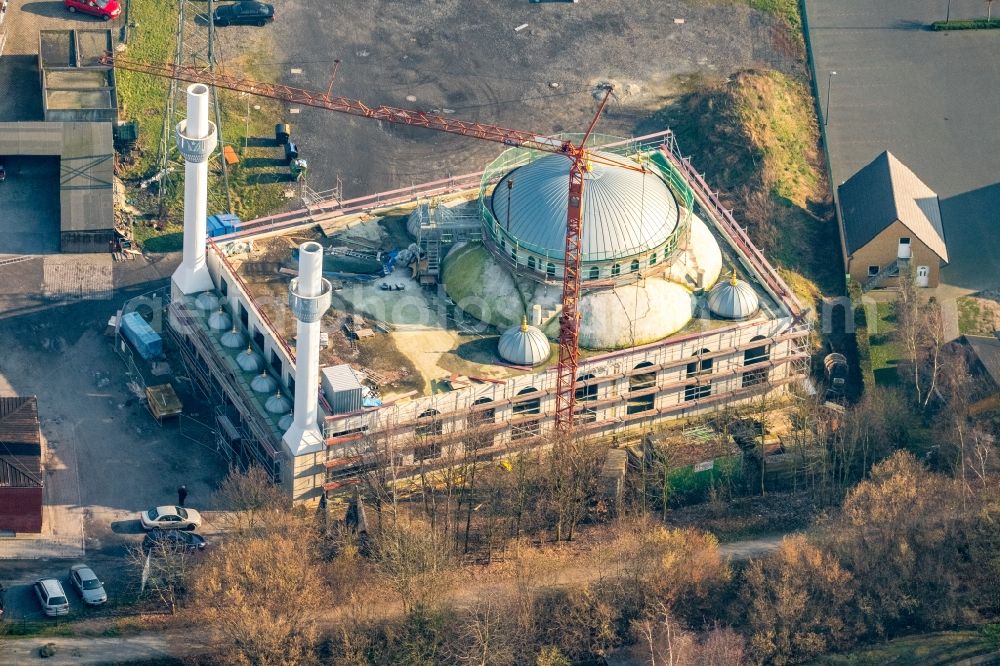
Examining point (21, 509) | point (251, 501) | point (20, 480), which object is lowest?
point (21, 509)

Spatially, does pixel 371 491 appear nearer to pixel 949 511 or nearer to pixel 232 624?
pixel 232 624

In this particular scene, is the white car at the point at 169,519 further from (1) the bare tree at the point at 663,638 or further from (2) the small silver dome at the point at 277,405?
(1) the bare tree at the point at 663,638

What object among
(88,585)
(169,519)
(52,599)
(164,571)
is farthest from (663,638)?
(52,599)

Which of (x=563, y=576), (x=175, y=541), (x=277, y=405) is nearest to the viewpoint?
(x=175, y=541)

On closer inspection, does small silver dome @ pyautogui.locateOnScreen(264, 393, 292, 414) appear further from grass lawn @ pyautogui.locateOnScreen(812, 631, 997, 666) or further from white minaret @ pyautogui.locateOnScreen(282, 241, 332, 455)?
grass lawn @ pyautogui.locateOnScreen(812, 631, 997, 666)

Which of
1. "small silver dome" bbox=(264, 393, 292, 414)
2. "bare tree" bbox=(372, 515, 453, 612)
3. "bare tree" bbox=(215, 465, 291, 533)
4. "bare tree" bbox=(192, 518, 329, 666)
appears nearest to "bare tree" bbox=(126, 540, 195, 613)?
"bare tree" bbox=(192, 518, 329, 666)

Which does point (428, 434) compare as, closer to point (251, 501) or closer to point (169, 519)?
point (251, 501)
